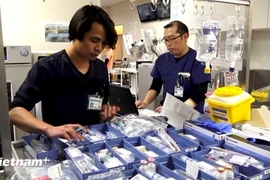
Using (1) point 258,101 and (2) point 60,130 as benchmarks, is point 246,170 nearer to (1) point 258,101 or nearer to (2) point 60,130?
(2) point 60,130

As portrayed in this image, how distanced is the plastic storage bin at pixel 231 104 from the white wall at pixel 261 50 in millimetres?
2500

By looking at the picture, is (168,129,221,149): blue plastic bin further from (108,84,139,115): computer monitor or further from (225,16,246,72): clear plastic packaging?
(108,84,139,115): computer monitor

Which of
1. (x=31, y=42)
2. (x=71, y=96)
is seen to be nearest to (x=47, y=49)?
(x=31, y=42)

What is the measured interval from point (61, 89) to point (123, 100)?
642 millimetres

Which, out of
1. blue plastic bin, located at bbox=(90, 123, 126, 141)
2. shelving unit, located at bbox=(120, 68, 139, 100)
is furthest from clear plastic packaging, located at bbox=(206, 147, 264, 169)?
shelving unit, located at bbox=(120, 68, 139, 100)

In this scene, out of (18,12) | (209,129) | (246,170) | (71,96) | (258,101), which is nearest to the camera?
(246,170)

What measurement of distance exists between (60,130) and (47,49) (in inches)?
107

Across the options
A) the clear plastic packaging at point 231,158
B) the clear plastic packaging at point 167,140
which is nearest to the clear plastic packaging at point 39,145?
the clear plastic packaging at point 167,140

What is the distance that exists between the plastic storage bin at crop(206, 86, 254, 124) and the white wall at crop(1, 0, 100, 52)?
8.73 ft

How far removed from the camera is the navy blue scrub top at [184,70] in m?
2.19

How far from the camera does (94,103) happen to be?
1.47 m

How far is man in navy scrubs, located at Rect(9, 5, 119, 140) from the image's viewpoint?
1312 mm

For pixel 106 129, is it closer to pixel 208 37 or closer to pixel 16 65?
pixel 208 37

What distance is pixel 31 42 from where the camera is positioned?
11.5 feet
